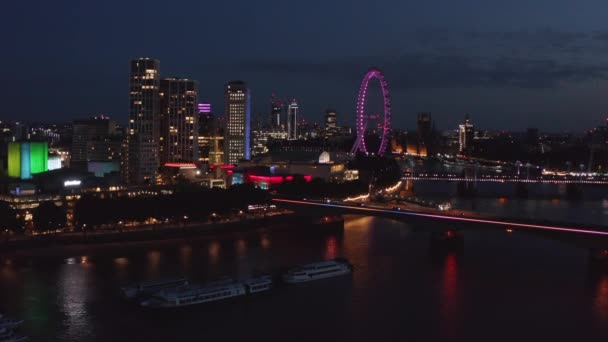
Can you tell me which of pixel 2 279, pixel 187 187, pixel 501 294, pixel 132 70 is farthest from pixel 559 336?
pixel 132 70

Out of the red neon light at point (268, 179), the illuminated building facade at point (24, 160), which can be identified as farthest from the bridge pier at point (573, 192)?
the illuminated building facade at point (24, 160)

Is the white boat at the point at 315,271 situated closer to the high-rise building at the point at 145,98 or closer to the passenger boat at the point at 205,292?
the passenger boat at the point at 205,292

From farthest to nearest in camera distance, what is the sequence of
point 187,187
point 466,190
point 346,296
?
point 466,190, point 187,187, point 346,296

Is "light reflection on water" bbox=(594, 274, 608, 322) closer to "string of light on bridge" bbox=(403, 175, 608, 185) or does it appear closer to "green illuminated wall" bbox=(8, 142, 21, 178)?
"green illuminated wall" bbox=(8, 142, 21, 178)

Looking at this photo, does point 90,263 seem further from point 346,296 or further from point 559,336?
point 559,336

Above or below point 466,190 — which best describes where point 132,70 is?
above

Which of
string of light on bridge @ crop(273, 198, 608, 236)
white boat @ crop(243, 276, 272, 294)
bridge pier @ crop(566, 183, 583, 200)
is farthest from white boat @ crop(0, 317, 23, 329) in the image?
bridge pier @ crop(566, 183, 583, 200)

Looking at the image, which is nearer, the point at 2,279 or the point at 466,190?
the point at 2,279
